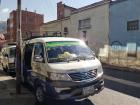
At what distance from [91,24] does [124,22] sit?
22.3 feet

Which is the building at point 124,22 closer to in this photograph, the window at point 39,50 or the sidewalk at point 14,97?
the sidewalk at point 14,97

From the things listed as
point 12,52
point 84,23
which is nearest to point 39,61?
point 12,52

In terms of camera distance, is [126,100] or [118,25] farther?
[118,25]

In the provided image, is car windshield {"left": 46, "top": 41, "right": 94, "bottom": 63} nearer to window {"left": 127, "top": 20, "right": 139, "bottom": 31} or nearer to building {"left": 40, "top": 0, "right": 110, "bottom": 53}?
window {"left": 127, "top": 20, "right": 139, "bottom": 31}

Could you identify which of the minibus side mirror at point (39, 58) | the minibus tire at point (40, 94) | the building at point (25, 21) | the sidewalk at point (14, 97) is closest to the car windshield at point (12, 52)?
the sidewalk at point (14, 97)

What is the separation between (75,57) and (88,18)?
23545 mm

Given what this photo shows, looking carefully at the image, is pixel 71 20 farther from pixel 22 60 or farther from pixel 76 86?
pixel 76 86

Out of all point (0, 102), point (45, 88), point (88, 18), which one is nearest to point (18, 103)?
point (0, 102)

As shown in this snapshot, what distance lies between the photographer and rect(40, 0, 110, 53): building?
29234 mm

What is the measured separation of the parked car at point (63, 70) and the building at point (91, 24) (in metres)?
18.8

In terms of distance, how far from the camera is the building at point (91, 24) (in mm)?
29234

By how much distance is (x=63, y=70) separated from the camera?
28.6ft

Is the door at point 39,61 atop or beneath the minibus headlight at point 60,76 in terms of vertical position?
atop

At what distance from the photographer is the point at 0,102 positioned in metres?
10.0
